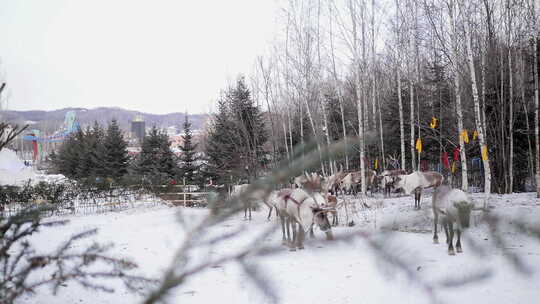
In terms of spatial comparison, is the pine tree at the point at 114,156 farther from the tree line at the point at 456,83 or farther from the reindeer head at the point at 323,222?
the reindeer head at the point at 323,222

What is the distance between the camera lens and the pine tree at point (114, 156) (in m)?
25.7

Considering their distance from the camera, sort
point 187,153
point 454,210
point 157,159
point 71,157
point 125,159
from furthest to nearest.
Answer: point 71,157, point 125,159, point 157,159, point 187,153, point 454,210

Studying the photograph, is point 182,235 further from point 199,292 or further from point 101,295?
point 101,295

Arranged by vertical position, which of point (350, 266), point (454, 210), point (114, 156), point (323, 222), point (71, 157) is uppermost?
point (71, 157)

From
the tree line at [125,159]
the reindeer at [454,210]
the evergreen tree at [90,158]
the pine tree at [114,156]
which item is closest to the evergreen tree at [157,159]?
the tree line at [125,159]

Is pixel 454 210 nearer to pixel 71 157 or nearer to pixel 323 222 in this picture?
pixel 323 222

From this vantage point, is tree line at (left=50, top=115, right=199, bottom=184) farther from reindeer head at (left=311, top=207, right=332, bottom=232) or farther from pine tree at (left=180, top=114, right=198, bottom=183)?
reindeer head at (left=311, top=207, right=332, bottom=232)

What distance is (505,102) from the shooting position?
12047 mm

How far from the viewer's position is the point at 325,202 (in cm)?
523

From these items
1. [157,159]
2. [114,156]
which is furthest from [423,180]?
[114,156]

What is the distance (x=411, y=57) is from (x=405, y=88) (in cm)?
417

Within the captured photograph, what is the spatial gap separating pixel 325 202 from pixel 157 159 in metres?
17.5

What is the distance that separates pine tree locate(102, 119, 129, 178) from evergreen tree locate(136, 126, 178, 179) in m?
3.28

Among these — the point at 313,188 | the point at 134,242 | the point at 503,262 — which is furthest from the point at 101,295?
the point at 503,262
